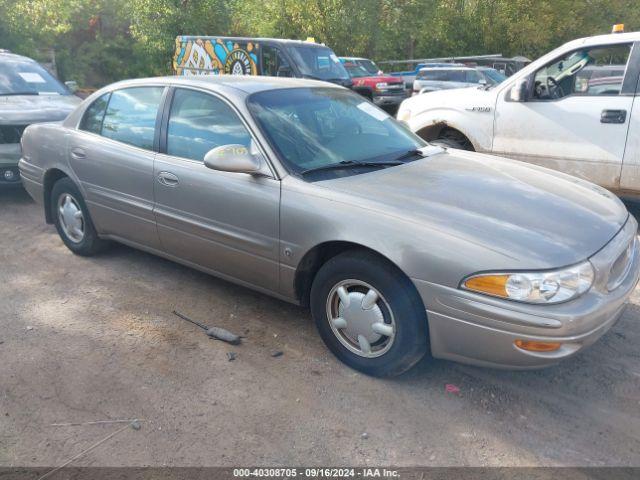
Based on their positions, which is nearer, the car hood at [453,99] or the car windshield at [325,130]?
the car windshield at [325,130]

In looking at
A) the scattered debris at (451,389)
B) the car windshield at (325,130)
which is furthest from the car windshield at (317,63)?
the scattered debris at (451,389)

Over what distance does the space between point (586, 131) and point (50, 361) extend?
5.05 m

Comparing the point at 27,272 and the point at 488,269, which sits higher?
the point at 488,269

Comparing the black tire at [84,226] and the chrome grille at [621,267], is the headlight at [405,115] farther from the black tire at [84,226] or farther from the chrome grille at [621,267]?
the chrome grille at [621,267]

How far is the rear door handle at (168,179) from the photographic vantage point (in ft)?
12.5

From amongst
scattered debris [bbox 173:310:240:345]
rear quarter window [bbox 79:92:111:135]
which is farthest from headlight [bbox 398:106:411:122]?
scattered debris [bbox 173:310:240:345]

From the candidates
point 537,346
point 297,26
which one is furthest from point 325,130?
point 297,26

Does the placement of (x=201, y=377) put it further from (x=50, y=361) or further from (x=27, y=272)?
(x=27, y=272)

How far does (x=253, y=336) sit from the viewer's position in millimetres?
3652

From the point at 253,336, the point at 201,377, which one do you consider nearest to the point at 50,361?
the point at 201,377

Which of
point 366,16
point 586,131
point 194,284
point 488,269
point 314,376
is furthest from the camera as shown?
point 366,16

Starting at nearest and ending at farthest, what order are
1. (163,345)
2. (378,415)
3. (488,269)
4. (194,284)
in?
(488,269)
(378,415)
(163,345)
(194,284)

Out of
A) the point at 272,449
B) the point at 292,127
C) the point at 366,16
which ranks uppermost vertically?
the point at 366,16

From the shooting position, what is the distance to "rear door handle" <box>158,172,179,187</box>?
382 centimetres
